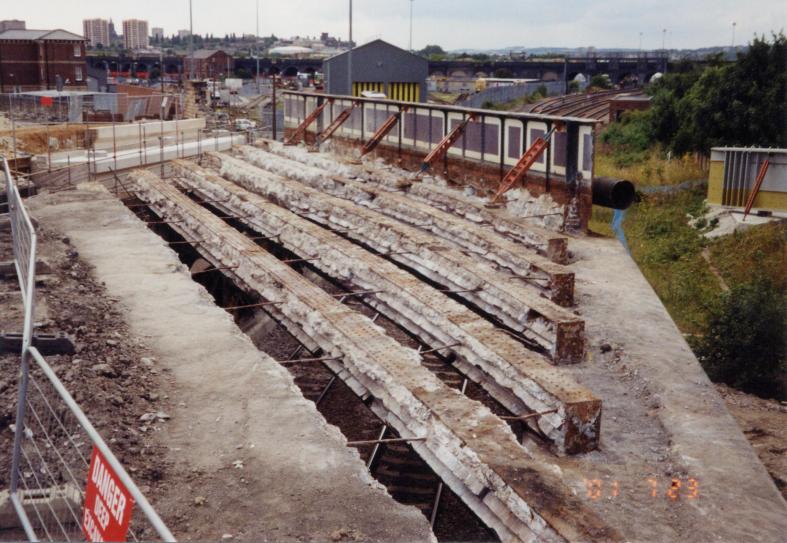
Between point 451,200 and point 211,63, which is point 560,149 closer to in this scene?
point 451,200

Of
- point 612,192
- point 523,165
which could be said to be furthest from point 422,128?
point 612,192

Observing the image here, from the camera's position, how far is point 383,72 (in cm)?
3650

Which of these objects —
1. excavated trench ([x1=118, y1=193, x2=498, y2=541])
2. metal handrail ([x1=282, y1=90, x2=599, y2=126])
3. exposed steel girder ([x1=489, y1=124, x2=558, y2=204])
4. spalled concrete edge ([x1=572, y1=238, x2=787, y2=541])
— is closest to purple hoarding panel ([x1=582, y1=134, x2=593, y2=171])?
metal handrail ([x1=282, y1=90, x2=599, y2=126])

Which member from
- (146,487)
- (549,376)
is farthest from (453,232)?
(146,487)

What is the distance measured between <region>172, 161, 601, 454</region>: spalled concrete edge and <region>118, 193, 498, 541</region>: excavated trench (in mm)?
294

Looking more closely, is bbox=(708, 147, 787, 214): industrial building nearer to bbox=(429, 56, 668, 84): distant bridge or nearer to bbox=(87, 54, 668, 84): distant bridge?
bbox=(429, 56, 668, 84): distant bridge

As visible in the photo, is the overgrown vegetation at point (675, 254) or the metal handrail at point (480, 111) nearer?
the metal handrail at point (480, 111)

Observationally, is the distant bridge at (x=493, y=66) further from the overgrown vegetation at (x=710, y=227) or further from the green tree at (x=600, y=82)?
the overgrown vegetation at (x=710, y=227)

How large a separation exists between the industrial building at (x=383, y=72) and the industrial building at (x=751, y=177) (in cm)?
1772

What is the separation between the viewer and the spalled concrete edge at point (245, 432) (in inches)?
207

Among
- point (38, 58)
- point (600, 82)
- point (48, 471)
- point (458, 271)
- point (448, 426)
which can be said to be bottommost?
point (448, 426)

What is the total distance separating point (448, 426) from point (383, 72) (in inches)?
1235

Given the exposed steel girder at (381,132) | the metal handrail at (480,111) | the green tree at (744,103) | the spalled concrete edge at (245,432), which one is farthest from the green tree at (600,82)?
the spalled concrete edge at (245,432)

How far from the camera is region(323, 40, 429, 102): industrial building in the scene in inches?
1369
